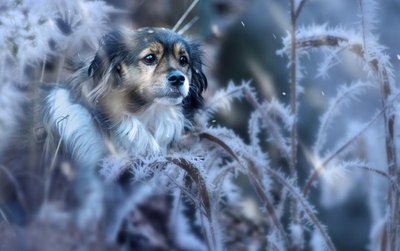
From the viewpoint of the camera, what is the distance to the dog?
58.1 inches

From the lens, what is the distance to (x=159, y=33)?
1486 millimetres

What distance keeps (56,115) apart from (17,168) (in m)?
0.14

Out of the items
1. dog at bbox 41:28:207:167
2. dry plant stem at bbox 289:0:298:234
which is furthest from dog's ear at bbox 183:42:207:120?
dry plant stem at bbox 289:0:298:234

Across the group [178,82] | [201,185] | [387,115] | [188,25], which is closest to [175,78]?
[178,82]

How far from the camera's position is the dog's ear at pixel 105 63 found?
1485 mm

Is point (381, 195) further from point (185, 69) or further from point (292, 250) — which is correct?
point (185, 69)

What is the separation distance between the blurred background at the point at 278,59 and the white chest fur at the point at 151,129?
9cm

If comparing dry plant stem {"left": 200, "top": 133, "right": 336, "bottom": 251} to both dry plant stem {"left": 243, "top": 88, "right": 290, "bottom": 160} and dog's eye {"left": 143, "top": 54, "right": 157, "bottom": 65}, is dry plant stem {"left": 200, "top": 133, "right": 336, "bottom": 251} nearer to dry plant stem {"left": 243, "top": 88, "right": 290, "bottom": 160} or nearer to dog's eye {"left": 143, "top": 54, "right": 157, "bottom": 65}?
dry plant stem {"left": 243, "top": 88, "right": 290, "bottom": 160}

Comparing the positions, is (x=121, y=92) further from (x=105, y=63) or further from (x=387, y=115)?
(x=387, y=115)

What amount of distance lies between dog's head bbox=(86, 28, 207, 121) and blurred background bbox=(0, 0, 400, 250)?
4cm

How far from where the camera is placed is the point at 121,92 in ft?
4.98

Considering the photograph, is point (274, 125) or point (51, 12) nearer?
point (51, 12)

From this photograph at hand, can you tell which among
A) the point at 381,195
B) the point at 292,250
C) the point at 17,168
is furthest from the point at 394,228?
the point at 17,168

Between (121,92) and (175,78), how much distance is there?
14cm
